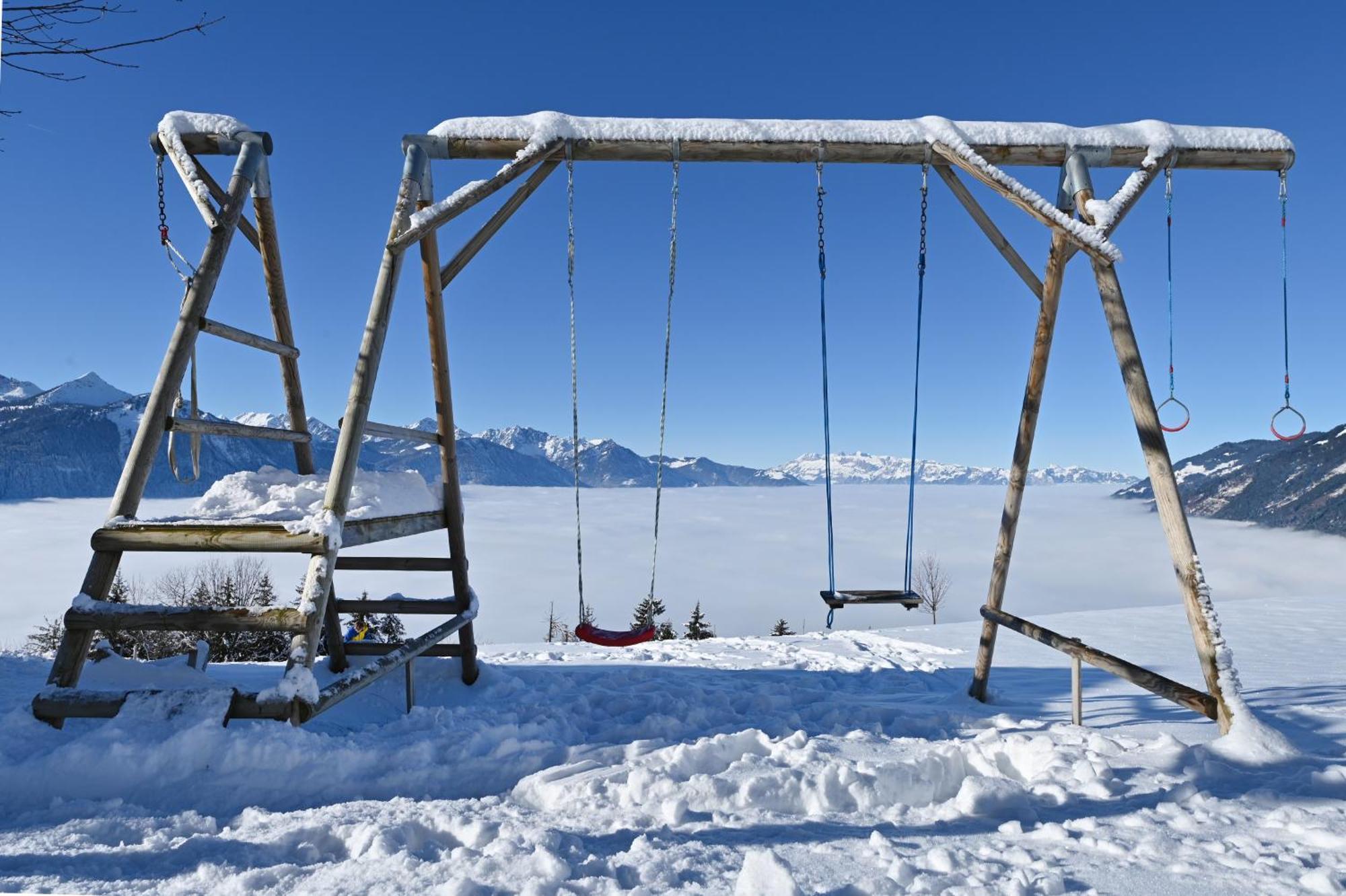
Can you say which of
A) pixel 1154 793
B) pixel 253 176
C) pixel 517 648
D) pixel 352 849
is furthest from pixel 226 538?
pixel 517 648

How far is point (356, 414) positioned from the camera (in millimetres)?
4172

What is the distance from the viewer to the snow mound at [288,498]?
4.20 metres

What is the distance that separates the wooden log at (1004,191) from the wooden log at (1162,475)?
318 mm

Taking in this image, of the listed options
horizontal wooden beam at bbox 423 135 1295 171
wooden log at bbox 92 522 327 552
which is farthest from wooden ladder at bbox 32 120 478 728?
horizontal wooden beam at bbox 423 135 1295 171

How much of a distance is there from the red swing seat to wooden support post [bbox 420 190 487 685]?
1.59 metres

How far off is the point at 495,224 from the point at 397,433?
5.54ft

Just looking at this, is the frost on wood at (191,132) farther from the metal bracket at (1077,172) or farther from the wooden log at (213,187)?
the metal bracket at (1077,172)

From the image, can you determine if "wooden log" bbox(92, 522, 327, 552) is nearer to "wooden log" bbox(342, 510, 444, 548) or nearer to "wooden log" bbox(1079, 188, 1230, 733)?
"wooden log" bbox(342, 510, 444, 548)

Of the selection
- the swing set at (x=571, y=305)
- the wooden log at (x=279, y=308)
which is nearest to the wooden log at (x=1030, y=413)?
the swing set at (x=571, y=305)

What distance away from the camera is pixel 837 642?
10.6 m

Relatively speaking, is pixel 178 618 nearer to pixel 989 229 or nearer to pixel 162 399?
pixel 162 399

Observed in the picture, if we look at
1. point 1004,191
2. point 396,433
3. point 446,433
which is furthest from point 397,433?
point 1004,191

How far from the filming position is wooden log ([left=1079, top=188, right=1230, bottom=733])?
4.05 m

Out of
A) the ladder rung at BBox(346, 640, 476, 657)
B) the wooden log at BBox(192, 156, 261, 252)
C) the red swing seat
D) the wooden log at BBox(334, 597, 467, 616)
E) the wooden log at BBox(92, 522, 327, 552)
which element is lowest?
the ladder rung at BBox(346, 640, 476, 657)
